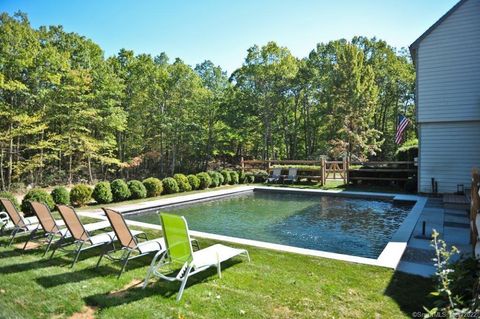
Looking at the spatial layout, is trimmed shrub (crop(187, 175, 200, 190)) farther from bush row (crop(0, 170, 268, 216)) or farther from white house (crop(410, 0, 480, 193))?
white house (crop(410, 0, 480, 193))

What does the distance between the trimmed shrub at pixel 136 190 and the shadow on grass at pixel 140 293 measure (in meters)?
8.28

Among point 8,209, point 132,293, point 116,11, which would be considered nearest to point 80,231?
point 132,293

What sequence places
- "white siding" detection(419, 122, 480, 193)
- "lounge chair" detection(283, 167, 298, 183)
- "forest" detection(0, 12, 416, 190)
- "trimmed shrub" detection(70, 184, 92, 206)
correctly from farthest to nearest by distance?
"forest" detection(0, 12, 416, 190) < "lounge chair" detection(283, 167, 298, 183) < "white siding" detection(419, 122, 480, 193) < "trimmed shrub" detection(70, 184, 92, 206)

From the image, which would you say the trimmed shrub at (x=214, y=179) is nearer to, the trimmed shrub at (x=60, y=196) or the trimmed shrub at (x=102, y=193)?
the trimmed shrub at (x=102, y=193)

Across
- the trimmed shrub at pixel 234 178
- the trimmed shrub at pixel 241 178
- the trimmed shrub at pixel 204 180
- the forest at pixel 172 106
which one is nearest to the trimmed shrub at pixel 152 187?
the trimmed shrub at pixel 204 180

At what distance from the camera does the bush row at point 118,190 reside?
29.7ft

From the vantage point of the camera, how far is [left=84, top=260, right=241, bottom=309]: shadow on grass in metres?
3.73

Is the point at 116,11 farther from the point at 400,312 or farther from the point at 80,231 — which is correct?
the point at 400,312

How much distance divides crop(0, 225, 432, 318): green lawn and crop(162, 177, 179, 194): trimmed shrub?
866 cm

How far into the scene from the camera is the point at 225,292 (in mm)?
4000

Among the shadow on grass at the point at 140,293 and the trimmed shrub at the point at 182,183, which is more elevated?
the trimmed shrub at the point at 182,183

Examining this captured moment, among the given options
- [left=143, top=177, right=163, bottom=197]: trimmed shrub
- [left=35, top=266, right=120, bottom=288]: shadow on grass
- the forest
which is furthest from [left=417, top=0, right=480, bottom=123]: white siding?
the forest

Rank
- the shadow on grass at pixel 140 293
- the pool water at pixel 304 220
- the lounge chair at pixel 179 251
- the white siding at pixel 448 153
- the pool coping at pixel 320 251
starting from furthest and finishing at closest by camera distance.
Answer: the white siding at pixel 448 153
the pool water at pixel 304 220
the pool coping at pixel 320 251
the lounge chair at pixel 179 251
the shadow on grass at pixel 140 293

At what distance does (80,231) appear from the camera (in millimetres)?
5328
